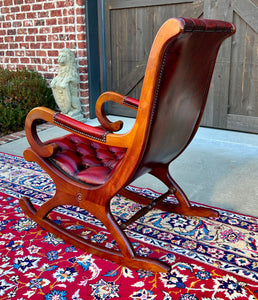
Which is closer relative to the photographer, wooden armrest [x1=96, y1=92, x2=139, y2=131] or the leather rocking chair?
the leather rocking chair

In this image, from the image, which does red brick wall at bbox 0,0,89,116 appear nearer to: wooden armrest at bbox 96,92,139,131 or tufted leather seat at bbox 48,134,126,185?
wooden armrest at bbox 96,92,139,131

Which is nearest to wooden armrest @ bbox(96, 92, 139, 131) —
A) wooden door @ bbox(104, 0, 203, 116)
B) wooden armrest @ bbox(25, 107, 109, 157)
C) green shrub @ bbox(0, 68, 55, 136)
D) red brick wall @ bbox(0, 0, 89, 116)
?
wooden armrest @ bbox(25, 107, 109, 157)

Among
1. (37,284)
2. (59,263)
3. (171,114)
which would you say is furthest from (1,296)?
(171,114)

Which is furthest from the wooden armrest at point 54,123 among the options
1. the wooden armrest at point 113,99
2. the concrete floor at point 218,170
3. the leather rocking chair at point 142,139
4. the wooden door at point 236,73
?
the wooden door at point 236,73

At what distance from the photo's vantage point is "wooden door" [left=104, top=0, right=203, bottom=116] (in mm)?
3926

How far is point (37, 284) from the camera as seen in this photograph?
1.58 meters

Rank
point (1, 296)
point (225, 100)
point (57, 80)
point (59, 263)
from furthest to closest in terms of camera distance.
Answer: point (57, 80) < point (225, 100) < point (59, 263) < point (1, 296)

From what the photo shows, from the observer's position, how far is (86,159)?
192 cm

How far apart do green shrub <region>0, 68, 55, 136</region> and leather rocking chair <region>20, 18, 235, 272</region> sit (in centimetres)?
239

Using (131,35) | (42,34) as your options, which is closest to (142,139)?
(131,35)

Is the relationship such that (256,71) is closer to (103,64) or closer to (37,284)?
(103,64)

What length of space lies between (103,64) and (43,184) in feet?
7.69

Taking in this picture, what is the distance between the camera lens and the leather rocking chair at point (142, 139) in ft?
4.58

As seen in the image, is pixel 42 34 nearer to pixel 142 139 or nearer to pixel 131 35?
pixel 131 35
